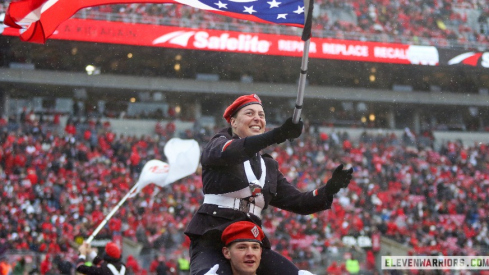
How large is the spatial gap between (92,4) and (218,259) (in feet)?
7.58

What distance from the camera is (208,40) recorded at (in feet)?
81.0

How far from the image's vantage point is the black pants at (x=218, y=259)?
3.60m

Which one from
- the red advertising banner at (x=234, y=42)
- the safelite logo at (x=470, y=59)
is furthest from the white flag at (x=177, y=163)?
the safelite logo at (x=470, y=59)

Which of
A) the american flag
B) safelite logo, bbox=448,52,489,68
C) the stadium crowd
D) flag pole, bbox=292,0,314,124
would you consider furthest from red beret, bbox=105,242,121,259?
safelite logo, bbox=448,52,489,68

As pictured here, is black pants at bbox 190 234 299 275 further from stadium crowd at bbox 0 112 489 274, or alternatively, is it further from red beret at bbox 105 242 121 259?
stadium crowd at bbox 0 112 489 274

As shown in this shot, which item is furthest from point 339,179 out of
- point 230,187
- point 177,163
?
point 177,163

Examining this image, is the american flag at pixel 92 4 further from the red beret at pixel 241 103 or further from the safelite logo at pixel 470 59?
the safelite logo at pixel 470 59

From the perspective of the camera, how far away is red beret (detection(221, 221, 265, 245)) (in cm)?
353

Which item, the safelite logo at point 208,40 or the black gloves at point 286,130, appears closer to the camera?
the black gloves at point 286,130

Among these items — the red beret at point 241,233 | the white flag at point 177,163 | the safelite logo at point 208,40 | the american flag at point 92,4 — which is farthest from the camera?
the safelite logo at point 208,40

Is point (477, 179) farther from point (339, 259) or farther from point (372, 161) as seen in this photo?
point (339, 259)

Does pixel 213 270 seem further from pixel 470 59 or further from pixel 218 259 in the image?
pixel 470 59

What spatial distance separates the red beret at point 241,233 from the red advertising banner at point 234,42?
808 inches

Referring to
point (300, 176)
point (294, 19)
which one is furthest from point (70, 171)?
point (294, 19)
